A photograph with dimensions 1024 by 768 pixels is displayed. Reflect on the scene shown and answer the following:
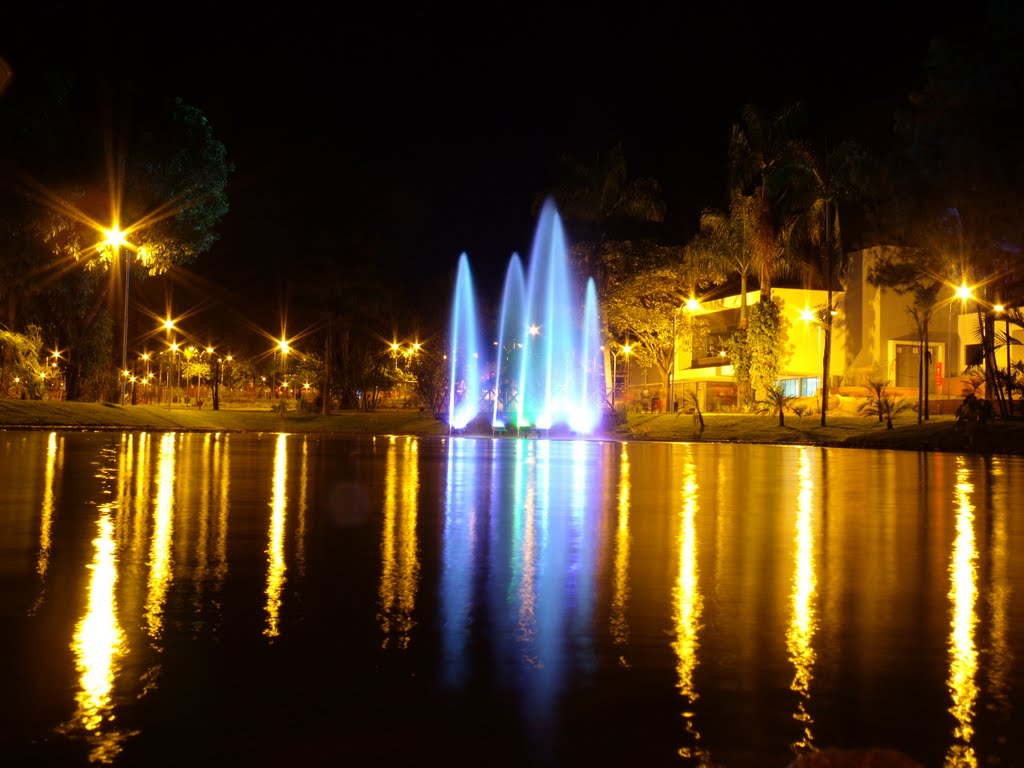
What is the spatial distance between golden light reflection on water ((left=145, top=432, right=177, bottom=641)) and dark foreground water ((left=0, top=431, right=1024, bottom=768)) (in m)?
0.03

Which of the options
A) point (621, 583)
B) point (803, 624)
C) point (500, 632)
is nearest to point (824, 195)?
point (621, 583)

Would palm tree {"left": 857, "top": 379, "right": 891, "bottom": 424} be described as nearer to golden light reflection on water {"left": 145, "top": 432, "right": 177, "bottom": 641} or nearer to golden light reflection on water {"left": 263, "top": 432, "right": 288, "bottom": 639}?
golden light reflection on water {"left": 263, "top": 432, "right": 288, "bottom": 639}

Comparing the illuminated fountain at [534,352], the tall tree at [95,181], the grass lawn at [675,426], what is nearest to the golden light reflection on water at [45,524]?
the tall tree at [95,181]

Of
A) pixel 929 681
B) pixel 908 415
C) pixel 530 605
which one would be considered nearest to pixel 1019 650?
pixel 929 681

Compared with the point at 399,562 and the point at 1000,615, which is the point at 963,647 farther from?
the point at 399,562

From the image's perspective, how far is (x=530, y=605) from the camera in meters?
6.91

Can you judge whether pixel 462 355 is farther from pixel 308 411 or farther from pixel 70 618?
pixel 70 618

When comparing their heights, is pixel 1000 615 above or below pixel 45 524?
below

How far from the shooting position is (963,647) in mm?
5840

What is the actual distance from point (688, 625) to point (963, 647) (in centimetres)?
146

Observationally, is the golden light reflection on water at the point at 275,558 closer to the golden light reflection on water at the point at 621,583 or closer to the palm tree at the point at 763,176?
the golden light reflection on water at the point at 621,583

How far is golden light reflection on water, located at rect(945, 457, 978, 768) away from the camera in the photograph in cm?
418

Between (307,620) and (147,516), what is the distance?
18.6 feet

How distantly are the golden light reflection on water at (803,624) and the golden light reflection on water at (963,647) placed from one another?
56 cm
